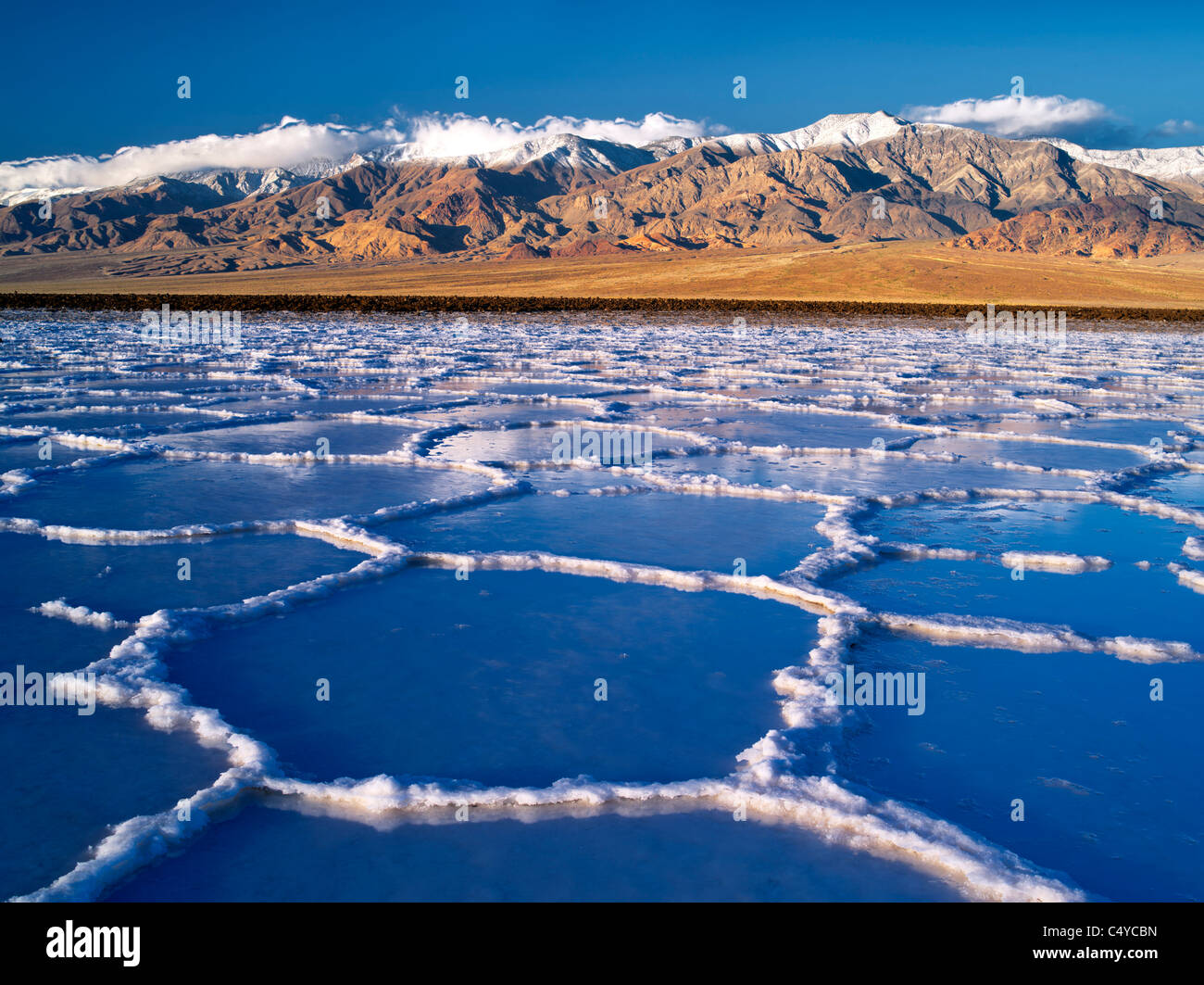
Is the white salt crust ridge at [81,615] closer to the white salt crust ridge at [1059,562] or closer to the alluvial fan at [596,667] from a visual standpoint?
the alluvial fan at [596,667]

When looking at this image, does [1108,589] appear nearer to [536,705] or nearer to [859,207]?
[536,705]

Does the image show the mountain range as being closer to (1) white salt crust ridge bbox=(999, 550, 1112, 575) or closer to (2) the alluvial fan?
(2) the alluvial fan

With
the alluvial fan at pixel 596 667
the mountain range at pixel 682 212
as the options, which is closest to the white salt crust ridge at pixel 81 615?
the alluvial fan at pixel 596 667

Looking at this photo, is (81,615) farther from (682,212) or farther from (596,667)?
(682,212)

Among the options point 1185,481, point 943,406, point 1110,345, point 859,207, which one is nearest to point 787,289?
point 1110,345
